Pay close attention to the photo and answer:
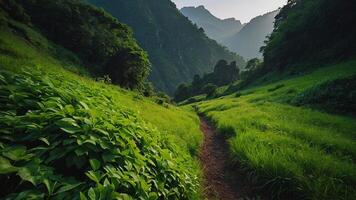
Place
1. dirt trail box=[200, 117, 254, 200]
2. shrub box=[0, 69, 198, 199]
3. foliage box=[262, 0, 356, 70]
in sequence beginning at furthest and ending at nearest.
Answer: foliage box=[262, 0, 356, 70], dirt trail box=[200, 117, 254, 200], shrub box=[0, 69, 198, 199]

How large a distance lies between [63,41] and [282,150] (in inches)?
1286

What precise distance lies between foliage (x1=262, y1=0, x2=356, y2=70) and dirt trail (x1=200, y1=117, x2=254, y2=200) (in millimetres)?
35331

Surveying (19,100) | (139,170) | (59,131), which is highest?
(19,100)

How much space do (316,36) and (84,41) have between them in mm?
42402

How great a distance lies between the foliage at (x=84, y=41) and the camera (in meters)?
31.7

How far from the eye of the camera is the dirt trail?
21.2 feet

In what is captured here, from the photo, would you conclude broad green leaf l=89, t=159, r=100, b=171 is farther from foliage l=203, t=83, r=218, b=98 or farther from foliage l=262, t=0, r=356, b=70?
foliage l=203, t=83, r=218, b=98

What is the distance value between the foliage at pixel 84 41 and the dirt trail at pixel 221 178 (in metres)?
23.7

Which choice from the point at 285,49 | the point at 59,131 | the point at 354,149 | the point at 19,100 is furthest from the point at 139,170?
the point at 285,49

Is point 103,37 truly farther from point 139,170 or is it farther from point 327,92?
point 139,170

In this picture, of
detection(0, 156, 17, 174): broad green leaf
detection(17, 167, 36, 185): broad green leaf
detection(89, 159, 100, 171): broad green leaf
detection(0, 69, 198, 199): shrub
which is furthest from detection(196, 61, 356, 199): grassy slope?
detection(0, 156, 17, 174): broad green leaf

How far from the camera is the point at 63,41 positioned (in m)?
32.2

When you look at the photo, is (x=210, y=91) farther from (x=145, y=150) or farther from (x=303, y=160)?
(x=145, y=150)

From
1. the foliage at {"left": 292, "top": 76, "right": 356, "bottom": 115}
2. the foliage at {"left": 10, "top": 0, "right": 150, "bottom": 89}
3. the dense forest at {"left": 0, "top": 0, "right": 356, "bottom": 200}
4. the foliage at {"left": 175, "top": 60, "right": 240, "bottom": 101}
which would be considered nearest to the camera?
the dense forest at {"left": 0, "top": 0, "right": 356, "bottom": 200}
